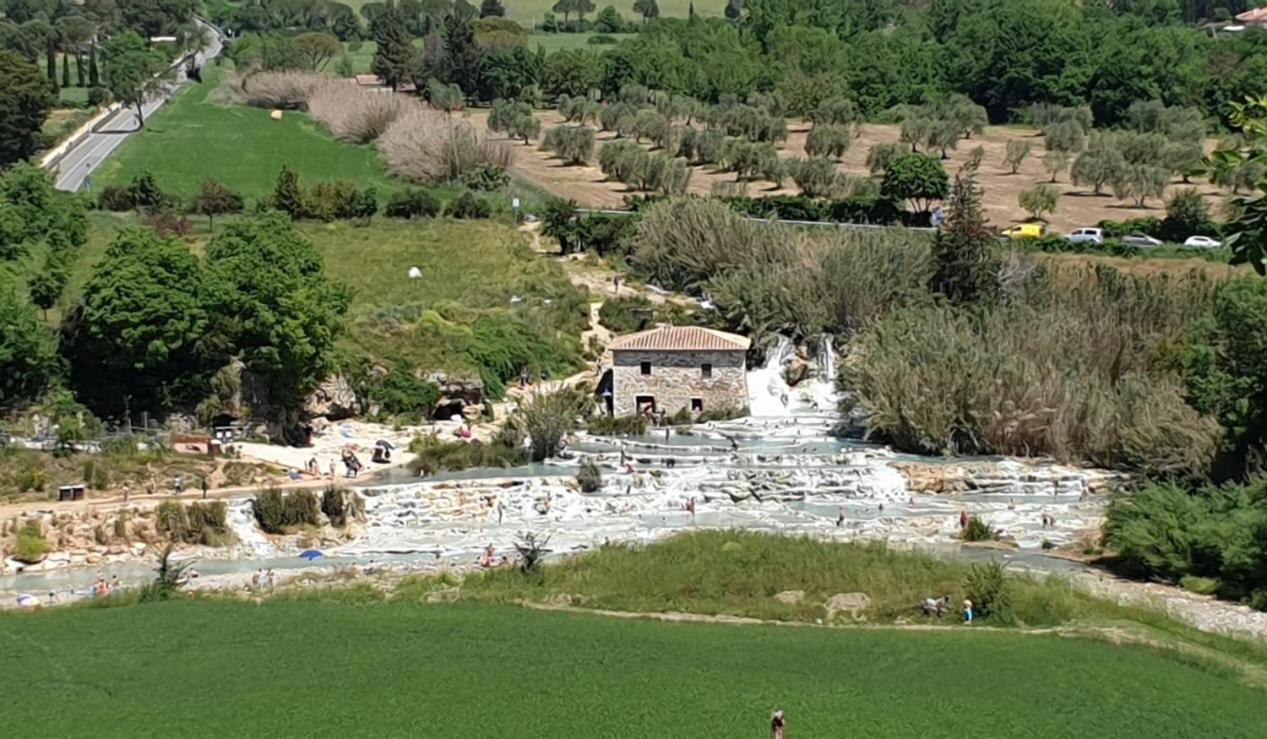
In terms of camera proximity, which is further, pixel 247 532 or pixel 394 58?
pixel 394 58

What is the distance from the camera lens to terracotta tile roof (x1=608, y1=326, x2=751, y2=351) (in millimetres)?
55688

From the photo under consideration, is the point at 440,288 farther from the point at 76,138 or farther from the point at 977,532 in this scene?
the point at 76,138

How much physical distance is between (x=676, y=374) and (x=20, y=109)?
62.8 m

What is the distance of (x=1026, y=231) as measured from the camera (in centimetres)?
7662

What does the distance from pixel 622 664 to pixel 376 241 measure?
50.9 meters

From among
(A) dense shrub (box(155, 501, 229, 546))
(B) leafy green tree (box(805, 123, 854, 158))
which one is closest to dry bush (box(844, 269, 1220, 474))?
(A) dense shrub (box(155, 501, 229, 546))

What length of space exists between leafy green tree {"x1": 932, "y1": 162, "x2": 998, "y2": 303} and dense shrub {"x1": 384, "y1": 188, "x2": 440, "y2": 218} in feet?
95.9

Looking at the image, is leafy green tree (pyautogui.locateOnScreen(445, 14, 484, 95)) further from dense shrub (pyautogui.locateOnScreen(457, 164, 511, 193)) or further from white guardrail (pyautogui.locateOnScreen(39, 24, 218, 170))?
dense shrub (pyautogui.locateOnScreen(457, 164, 511, 193))

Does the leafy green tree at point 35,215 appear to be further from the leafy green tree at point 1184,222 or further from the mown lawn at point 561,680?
the leafy green tree at point 1184,222

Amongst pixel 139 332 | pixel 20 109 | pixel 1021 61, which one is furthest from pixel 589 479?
pixel 1021 61

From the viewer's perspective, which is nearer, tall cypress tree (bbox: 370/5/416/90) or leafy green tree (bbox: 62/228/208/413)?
leafy green tree (bbox: 62/228/208/413)

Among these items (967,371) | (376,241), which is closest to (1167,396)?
(967,371)

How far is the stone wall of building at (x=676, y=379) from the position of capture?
55812 mm

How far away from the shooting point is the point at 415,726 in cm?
2328
